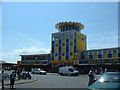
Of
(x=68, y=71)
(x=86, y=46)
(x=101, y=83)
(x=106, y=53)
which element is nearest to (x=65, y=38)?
(x=86, y=46)

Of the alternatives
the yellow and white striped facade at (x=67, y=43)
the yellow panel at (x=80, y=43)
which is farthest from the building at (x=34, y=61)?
the yellow panel at (x=80, y=43)

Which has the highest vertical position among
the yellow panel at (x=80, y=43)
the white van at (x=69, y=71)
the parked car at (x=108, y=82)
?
the yellow panel at (x=80, y=43)

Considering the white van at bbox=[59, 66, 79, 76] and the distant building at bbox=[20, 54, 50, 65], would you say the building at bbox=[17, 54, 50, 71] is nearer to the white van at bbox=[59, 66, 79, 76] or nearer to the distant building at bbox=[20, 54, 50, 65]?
the distant building at bbox=[20, 54, 50, 65]

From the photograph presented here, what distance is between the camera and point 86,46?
86.9m

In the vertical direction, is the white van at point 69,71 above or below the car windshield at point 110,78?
below

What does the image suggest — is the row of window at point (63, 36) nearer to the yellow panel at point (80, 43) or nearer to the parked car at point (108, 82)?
the yellow panel at point (80, 43)

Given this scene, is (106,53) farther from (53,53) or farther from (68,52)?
(53,53)

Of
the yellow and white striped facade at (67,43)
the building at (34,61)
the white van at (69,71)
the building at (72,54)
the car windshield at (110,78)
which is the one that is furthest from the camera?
the building at (34,61)

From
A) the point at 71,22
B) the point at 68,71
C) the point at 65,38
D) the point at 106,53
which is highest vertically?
the point at 71,22

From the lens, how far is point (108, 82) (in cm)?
1003

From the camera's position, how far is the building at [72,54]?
65.0 meters

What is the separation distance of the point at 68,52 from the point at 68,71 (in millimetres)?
28325

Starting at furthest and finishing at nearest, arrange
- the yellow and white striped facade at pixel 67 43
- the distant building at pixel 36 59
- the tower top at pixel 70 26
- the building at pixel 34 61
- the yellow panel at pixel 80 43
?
1. the distant building at pixel 36 59
2. the tower top at pixel 70 26
3. the building at pixel 34 61
4. the yellow panel at pixel 80 43
5. the yellow and white striped facade at pixel 67 43

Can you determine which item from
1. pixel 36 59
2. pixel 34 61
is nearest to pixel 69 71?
pixel 36 59
